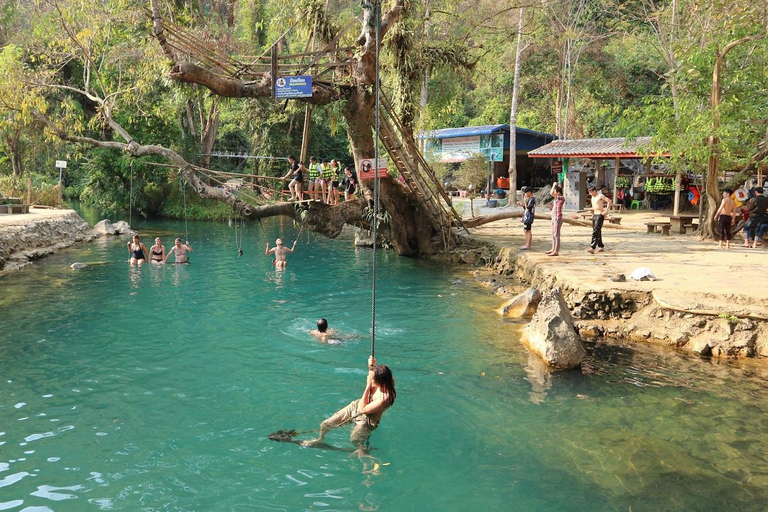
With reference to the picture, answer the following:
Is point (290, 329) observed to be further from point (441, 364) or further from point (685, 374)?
point (685, 374)

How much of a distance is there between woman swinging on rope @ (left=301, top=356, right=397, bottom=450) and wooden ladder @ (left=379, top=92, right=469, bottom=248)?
12.8m

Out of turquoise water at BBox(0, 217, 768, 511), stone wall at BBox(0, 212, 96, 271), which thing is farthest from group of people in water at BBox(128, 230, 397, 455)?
stone wall at BBox(0, 212, 96, 271)

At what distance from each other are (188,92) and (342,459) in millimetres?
13836

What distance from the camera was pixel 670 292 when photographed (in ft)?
38.5

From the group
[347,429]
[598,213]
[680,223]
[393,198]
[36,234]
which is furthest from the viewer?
[36,234]

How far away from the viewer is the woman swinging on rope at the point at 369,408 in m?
6.98

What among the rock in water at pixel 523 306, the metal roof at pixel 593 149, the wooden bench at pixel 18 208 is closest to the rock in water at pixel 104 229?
the wooden bench at pixel 18 208

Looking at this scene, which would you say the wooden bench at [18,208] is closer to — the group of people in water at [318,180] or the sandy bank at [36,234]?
the sandy bank at [36,234]

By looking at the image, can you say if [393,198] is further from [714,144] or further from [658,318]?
[658,318]

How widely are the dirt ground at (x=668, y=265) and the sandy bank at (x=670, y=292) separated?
0.02 m

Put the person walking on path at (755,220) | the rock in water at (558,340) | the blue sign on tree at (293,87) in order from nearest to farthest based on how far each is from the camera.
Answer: the rock in water at (558,340) → the blue sign on tree at (293,87) → the person walking on path at (755,220)

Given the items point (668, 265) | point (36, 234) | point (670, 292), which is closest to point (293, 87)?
point (670, 292)

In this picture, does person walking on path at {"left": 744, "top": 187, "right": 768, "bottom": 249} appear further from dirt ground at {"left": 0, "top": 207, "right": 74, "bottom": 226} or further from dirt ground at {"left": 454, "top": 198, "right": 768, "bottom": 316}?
dirt ground at {"left": 0, "top": 207, "right": 74, "bottom": 226}

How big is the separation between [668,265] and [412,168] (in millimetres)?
8419
